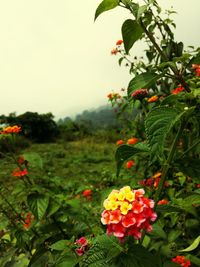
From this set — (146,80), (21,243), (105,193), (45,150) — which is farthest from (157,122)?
(45,150)

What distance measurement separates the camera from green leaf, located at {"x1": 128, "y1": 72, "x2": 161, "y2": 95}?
1009 mm

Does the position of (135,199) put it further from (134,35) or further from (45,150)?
(45,150)

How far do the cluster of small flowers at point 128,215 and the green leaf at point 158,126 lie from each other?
13 centimetres

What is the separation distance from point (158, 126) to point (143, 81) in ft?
0.53

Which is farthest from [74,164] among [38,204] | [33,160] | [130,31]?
[130,31]

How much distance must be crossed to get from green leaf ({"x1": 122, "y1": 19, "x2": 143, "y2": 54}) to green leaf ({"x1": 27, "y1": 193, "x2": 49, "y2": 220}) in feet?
2.61

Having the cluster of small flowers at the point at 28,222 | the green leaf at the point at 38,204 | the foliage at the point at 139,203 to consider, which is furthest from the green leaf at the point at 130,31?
the cluster of small flowers at the point at 28,222

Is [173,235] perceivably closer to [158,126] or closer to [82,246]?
[82,246]

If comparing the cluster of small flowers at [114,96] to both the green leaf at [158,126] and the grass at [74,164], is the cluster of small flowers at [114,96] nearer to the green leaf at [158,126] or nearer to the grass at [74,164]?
the grass at [74,164]

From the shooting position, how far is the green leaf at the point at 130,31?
42.9 inches

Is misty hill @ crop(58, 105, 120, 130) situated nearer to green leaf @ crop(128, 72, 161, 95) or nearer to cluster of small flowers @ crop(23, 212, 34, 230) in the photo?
cluster of small flowers @ crop(23, 212, 34, 230)

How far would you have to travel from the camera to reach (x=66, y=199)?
1745mm

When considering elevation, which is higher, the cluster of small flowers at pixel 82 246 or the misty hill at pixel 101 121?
the cluster of small flowers at pixel 82 246

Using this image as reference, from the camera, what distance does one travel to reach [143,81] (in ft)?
3.34
